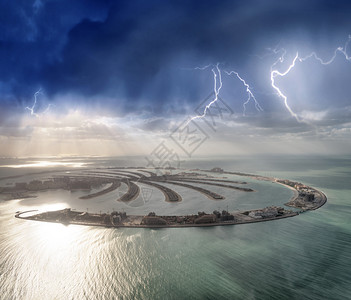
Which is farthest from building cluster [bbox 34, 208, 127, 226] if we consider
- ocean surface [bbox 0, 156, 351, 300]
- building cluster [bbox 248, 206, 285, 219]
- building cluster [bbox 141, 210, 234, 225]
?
building cluster [bbox 248, 206, 285, 219]

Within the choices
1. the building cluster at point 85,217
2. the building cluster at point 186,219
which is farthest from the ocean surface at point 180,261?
the building cluster at point 186,219

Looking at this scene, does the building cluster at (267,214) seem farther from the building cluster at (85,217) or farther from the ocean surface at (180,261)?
the building cluster at (85,217)

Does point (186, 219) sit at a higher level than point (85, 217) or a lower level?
lower

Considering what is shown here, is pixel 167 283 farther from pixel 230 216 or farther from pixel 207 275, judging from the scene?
pixel 230 216

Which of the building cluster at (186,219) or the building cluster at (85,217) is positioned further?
the building cluster at (85,217)

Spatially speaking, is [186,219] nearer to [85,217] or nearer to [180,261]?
[180,261]

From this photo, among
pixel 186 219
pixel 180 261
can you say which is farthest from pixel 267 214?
pixel 180 261

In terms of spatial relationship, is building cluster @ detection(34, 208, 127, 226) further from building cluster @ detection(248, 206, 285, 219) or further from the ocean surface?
building cluster @ detection(248, 206, 285, 219)

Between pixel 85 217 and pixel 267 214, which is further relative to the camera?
pixel 267 214

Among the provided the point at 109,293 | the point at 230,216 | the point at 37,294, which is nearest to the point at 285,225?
the point at 230,216
